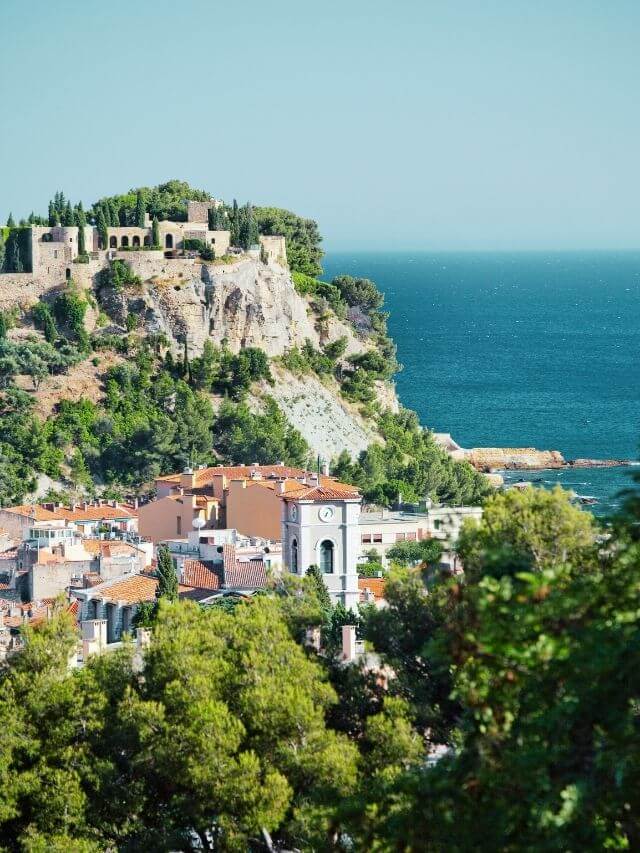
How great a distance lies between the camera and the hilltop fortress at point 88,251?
227ft

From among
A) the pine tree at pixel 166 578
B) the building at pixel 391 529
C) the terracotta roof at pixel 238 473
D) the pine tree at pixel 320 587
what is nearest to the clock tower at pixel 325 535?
the pine tree at pixel 320 587

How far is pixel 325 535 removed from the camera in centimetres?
4184

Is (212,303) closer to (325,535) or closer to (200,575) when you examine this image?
(325,535)

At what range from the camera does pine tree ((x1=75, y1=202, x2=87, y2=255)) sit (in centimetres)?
6994

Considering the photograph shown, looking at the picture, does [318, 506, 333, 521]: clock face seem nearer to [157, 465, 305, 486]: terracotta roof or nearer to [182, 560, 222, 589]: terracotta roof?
[182, 560, 222, 589]: terracotta roof

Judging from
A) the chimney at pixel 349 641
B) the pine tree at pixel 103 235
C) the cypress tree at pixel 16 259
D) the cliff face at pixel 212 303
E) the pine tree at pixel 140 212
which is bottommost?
the chimney at pixel 349 641

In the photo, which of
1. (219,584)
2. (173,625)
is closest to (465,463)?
(219,584)

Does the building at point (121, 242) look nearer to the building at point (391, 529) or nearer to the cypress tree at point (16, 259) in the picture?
the cypress tree at point (16, 259)

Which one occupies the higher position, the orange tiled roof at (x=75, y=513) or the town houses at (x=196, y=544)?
the town houses at (x=196, y=544)

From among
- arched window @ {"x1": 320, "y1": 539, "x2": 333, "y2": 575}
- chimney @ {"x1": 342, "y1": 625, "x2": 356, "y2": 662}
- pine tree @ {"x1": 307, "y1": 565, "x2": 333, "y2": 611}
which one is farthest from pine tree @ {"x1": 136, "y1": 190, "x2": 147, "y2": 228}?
chimney @ {"x1": 342, "y1": 625, "x2": 356, "y2": 662}

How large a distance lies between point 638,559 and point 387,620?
10921 millimetres

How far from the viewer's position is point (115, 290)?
6988 centimetres

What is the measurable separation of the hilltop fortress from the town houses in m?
14.2

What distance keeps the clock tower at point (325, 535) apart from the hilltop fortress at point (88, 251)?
29.0m
